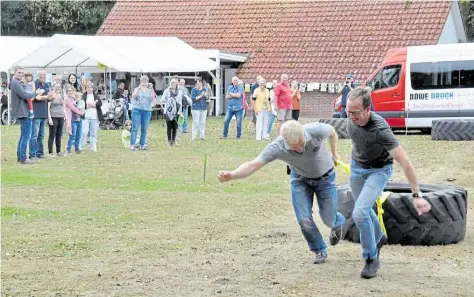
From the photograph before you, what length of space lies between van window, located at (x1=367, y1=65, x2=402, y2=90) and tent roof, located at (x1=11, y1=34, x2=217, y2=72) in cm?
860

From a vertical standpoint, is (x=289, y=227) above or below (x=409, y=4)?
below

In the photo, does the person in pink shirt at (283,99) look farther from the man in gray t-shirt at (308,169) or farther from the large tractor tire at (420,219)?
the man in gray t-shirt at (308,169)

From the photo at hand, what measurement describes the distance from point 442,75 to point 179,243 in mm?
18901

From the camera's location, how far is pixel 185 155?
21.8 m

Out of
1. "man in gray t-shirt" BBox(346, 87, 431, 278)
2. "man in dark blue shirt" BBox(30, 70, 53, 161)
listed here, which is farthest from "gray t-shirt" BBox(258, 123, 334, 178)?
"man in dark blue shirt" BBox(30, 70, 53, 161)

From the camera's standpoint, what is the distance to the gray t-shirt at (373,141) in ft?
27.8

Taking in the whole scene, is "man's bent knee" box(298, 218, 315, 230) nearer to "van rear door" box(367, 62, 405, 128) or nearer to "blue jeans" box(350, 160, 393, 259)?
"blue jeans" box(350, 160, 393, 259)

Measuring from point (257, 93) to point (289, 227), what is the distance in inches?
584

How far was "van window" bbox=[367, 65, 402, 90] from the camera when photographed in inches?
1129

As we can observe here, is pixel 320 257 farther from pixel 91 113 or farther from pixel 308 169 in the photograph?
pixel 91 113

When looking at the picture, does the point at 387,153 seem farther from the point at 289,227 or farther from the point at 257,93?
the point at 257,93

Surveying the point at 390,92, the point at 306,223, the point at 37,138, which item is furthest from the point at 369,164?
the point at 390,92

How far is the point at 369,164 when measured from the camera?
884cm

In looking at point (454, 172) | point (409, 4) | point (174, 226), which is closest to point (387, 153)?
point (174, 226)
